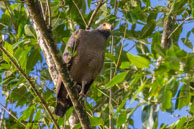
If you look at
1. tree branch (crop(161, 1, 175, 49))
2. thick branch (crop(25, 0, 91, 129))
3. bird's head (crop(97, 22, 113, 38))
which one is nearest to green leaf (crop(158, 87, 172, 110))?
thick branch (crop(25, 0, 91, 129))

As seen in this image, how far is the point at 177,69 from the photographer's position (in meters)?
2.04

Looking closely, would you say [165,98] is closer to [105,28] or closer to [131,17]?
[131,17]

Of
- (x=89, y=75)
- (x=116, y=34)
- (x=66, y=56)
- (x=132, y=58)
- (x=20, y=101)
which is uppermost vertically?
(x=132, y=58)

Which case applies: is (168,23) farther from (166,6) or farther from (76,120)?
(76,120)

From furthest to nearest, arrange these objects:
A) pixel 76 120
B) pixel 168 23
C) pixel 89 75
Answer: pixel 89 75, pixel 76 120, pixel 168 23

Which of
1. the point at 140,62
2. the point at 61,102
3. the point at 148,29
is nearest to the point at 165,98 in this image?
the point at 140,62

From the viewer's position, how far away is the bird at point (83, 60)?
13.2 feet

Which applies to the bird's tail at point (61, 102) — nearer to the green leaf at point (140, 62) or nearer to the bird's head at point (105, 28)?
the bird's head at point (105, 28)

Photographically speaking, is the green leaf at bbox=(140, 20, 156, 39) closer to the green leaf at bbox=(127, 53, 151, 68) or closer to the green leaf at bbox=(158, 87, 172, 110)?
the green leaf at bbox=(127, 53, 151, 68)

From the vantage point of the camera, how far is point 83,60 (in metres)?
4.07

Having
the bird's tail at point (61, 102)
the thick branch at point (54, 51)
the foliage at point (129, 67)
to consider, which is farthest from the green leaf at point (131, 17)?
the bird's tail at point (61, 102)

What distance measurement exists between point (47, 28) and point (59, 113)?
1.69 metres

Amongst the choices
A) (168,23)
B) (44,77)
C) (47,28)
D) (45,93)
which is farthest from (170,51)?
(44,77)

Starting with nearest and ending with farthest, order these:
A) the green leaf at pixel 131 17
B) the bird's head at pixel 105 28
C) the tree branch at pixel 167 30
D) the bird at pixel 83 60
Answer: the green leaf at pixel 131 17, the tree branch at pixel 167 30, the bird at pixel 83 60, the bird's head at pixel 105 28
